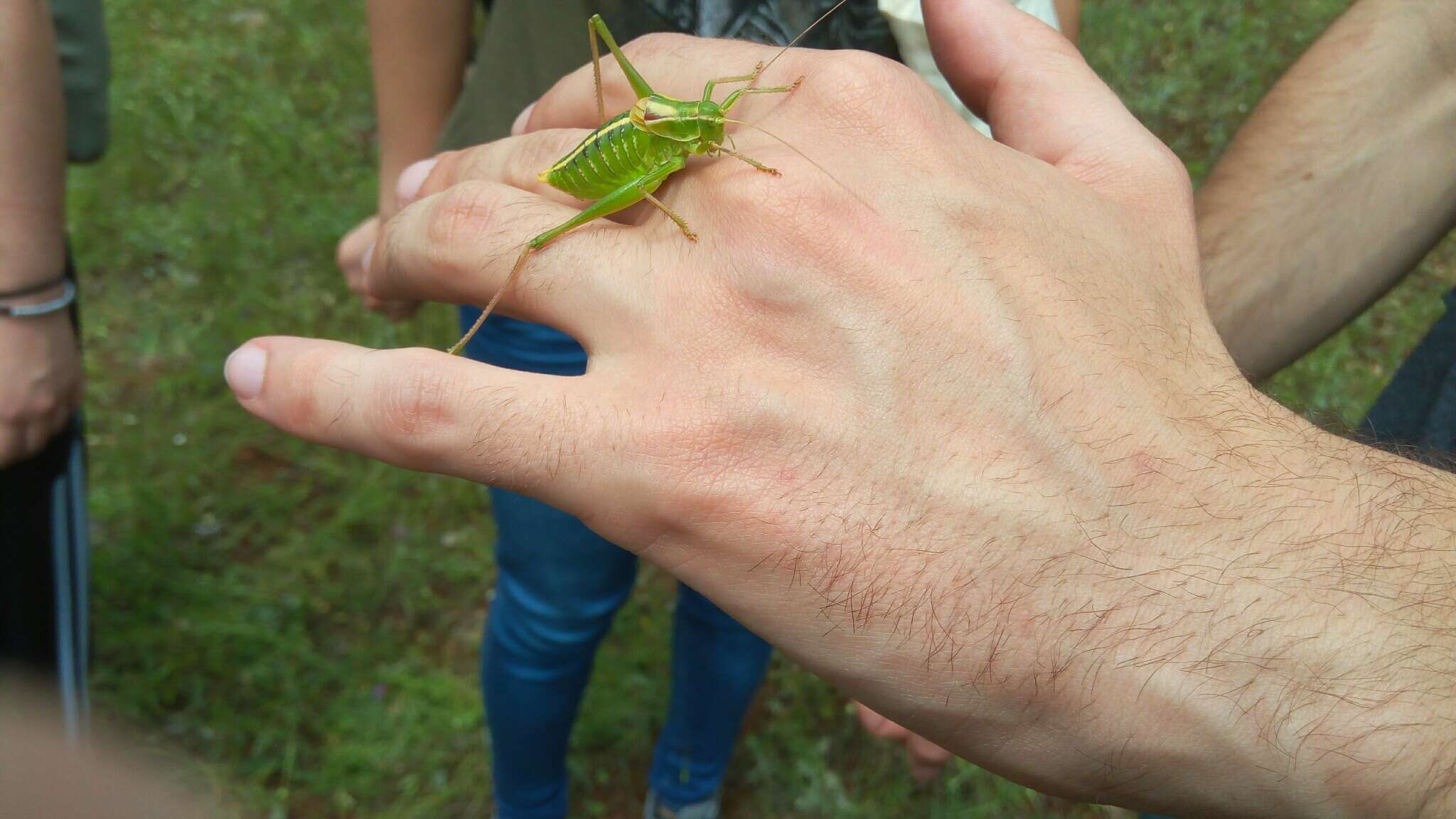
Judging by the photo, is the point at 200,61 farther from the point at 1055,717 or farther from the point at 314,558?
the point at 1055,717

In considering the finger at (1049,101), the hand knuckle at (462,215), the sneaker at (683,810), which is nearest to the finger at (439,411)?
the hand knuckle at (462,215)

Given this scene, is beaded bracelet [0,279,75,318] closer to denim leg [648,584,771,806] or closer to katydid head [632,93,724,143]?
katydid head [632,93,724,143]

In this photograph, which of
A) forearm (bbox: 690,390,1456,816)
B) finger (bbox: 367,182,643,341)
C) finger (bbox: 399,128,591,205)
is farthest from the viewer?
finger (bbox: 399,128,591,205)

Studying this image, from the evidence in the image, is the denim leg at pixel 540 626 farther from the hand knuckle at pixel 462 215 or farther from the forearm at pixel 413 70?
the forearm at pixel 413 70

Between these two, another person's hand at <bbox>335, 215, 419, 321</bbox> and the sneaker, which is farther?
the sneaker

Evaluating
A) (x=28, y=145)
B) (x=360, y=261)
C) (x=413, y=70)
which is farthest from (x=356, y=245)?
(x=28, y=145)

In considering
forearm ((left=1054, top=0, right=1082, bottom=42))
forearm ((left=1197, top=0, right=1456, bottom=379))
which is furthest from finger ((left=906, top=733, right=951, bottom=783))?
forearm ((left=1054, top=0, right=1082, bottom=42))

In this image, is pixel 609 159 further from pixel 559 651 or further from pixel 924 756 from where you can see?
pixel 924 756
